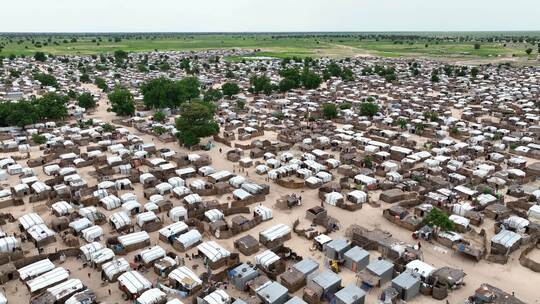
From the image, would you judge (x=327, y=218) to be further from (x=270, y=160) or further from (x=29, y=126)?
(x=29, y=126)

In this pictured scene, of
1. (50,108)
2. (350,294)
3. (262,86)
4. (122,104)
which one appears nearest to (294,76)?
(262,86)

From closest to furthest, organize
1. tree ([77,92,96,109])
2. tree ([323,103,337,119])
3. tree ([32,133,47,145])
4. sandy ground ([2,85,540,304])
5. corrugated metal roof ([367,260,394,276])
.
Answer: sandy ground ([2,85,540,304])
corrugated metal roof ([367,260,394,276])
tree ([32,133,47,145])
tree ([323,103,337,119])
tree ([77,92,96,109])

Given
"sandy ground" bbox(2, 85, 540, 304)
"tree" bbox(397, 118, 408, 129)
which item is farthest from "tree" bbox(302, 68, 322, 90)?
"sandy ground" bbox(2, 85, 540, 304)

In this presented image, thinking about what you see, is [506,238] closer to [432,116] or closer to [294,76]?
[432,116]

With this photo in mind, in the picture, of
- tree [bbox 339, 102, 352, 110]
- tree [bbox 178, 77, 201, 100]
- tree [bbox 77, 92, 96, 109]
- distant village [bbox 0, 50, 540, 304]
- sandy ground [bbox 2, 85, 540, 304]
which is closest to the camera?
sandy ground [bbox 2, 85, 540, 304]

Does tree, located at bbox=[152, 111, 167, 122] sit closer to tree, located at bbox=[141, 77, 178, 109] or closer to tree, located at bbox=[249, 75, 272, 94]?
tree, located at bbox=[141, 77, 178, 109]

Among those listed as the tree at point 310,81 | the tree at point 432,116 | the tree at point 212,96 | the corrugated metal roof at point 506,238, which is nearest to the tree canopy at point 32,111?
the tree at point 212,96
